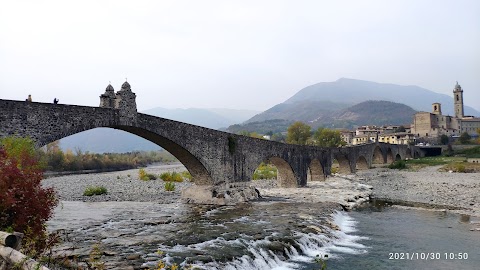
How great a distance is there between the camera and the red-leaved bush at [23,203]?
9.35m

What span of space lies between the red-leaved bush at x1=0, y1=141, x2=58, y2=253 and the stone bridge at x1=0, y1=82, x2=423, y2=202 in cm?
578

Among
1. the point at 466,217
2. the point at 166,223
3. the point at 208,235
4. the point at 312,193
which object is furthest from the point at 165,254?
the point at 312,193

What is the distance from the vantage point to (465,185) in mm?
39312

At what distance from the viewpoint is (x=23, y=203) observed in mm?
9953

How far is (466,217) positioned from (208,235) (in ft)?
53.8

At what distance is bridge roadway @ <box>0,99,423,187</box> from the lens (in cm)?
1588

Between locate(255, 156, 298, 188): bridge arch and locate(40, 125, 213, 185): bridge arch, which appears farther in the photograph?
locate(255, 156, 298, 188): bridge arch

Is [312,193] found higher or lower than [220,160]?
lower

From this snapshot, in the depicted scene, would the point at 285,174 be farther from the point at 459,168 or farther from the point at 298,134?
the point at 298,134

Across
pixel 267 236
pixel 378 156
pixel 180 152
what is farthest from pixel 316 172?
pixel 378 156

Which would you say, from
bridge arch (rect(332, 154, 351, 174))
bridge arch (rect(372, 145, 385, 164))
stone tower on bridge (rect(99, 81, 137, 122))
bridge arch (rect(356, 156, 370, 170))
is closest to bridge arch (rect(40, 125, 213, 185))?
stone tower on bridge (rect(99, 81, 137, 122))

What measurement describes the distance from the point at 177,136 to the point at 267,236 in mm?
10101

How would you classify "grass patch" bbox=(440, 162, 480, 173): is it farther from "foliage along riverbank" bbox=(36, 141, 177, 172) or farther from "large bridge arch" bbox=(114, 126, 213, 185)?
"foliage along riverbank" bbox=(36, 141, 177, 172)

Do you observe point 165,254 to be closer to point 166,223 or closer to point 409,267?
point 166,223
